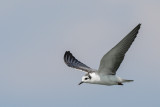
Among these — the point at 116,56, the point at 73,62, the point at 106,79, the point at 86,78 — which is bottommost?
the point at 106,79

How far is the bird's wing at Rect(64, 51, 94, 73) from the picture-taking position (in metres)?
32.5

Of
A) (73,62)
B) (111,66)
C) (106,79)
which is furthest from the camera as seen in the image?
(73,62)

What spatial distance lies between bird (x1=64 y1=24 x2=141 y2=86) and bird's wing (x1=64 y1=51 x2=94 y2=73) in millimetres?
1238

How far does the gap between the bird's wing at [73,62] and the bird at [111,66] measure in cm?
124

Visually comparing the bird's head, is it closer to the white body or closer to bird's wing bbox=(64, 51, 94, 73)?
the white body

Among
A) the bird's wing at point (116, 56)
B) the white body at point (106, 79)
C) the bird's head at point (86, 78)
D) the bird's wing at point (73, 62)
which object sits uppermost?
the bird's wing at point (73, 62)

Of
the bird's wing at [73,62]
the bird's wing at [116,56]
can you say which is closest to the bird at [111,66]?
the bird's wing at [116,56]

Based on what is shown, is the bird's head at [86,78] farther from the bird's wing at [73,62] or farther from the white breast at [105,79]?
the bird's wing at [73,62]

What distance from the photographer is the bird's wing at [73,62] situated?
1278 inches

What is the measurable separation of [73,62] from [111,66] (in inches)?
211

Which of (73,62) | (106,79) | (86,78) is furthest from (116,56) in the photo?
(73,62)

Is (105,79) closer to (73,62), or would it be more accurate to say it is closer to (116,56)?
(116,56)

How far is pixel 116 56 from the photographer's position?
28.3 metres

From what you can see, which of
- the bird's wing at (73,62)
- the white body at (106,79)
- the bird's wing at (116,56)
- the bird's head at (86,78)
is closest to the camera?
the bird's wing at (116,56)
